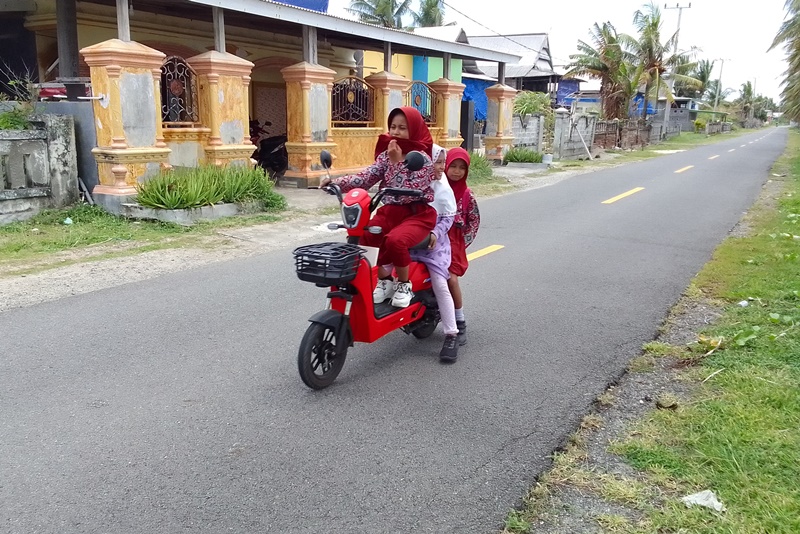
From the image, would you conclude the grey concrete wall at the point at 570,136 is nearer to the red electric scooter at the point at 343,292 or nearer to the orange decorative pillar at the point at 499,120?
the orange decorative pillar at the point at 499,120

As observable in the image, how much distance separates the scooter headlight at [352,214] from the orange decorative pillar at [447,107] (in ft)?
46.6

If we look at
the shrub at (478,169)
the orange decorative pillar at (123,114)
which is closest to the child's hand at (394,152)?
the orange decorative pillar at (123,114)

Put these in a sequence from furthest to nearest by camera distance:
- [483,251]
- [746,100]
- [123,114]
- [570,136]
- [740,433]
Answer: [746,100] → [570,136] → [123,114] → [483,251] → [740,433]

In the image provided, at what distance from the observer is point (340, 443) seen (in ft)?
11.4

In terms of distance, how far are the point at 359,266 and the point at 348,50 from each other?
55.4 ft

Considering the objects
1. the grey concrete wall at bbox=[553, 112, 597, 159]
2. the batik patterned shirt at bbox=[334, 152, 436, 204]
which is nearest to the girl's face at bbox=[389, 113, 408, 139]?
the batik patterned shirt at bbox=[334, 152, 436, 204]

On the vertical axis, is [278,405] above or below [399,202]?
below

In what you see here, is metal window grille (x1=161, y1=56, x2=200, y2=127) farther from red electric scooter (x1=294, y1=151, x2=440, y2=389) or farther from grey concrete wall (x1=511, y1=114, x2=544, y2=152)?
grey concrete wall (x1=511, y1=114, x2=544, y2=152)

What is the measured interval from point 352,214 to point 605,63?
35177mm

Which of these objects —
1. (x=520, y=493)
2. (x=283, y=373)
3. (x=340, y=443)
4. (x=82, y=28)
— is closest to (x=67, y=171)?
(x=82, y=28)

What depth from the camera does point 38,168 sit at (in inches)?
375

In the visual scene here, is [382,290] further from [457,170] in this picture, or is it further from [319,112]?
[319,112]

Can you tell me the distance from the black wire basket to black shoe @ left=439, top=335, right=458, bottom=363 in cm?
112

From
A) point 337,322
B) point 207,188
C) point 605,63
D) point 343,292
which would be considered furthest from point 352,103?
point 605,63
